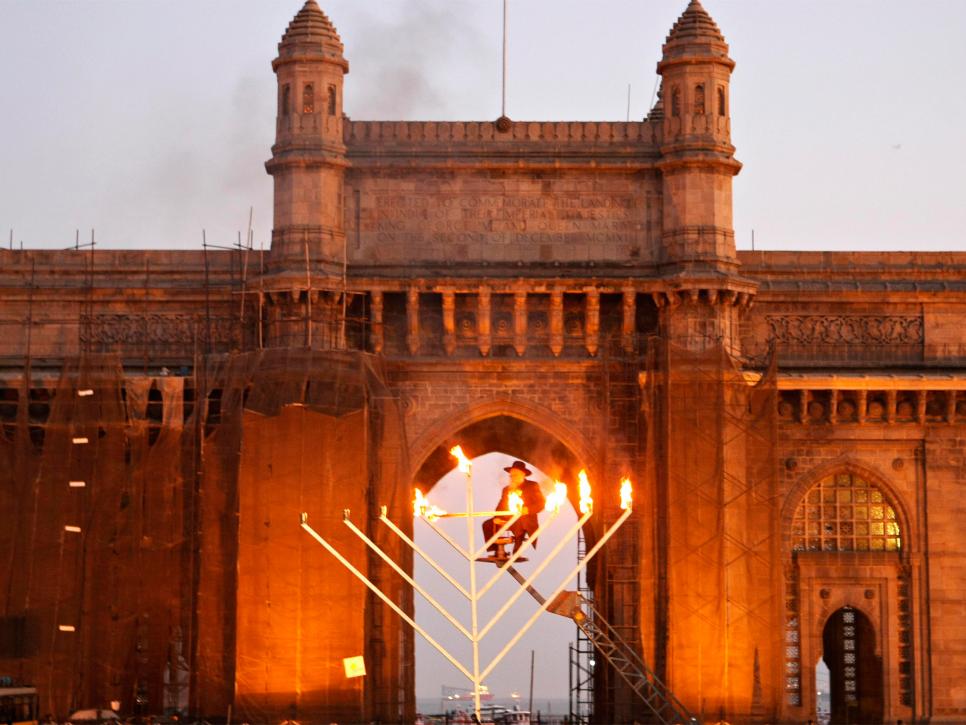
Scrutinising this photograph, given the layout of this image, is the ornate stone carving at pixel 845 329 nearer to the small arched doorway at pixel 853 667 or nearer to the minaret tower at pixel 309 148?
the small arched doorway at pixel 853 667

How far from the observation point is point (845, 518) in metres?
46.7

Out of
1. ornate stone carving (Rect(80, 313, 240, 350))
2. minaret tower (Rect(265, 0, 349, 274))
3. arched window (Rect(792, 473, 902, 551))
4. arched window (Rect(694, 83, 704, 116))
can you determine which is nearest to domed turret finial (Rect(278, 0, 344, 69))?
minaret tower (Rect(265, 0, 349, 274))

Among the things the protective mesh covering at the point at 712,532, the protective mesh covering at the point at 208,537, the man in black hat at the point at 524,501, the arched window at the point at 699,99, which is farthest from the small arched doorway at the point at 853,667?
the arched window at the point at 699,99

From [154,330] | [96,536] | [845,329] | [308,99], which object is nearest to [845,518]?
[845,329]

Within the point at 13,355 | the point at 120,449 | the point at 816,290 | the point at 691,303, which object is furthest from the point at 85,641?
the point at 816,290

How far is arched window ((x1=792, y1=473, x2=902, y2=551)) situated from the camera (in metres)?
46.5

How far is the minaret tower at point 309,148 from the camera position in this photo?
45.4 m

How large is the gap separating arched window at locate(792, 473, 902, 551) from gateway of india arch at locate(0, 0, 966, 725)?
0.09m

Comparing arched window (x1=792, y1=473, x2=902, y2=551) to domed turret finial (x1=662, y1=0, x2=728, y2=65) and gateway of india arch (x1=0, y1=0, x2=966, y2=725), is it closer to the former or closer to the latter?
gateway of india arch (x1=0, y1=0, x2=966, y2=725)

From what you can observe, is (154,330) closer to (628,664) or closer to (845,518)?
(628,664)

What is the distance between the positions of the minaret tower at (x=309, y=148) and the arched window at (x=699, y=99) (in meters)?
7.68

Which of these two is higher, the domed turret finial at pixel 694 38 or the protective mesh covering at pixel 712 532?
the domed turret finial at pixel 694 38

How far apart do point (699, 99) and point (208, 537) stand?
1419 cm

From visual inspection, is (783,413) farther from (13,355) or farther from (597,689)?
(13,355)
